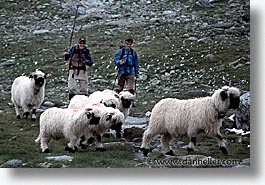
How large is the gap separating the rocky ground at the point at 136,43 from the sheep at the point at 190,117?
0.20 ft

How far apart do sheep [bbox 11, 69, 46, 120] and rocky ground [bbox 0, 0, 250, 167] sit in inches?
1.7

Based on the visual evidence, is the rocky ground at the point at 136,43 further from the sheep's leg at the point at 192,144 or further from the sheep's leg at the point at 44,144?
the sheep's leg at the point at 192,144

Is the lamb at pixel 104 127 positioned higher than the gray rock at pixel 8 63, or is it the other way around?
the gray rock at pixel 8 63

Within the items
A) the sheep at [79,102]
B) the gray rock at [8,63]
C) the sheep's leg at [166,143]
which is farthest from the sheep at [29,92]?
the sheep's leg at [166,143]

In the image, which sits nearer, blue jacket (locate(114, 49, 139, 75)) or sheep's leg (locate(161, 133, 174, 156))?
sheep's leg (locate(161, 133, 174, 156))

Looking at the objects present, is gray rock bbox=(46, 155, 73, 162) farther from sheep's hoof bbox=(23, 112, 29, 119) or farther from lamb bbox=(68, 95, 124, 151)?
sheep's hoof bbox=(23, 112, 29, 119)

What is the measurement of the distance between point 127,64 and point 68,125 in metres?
0.59

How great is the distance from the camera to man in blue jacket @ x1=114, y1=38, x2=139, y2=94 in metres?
5.00

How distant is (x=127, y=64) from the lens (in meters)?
5.01

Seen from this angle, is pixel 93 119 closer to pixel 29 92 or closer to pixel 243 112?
pixel 29 92

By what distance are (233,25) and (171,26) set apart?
43cm

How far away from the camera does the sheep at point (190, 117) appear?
482 cm

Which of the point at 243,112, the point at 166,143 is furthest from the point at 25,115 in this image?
the point at 243,112

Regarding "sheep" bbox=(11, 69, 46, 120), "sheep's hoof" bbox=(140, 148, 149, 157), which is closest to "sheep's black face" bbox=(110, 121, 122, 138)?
"sheep's hoof" bbox=(140, 148, 149, 157)
